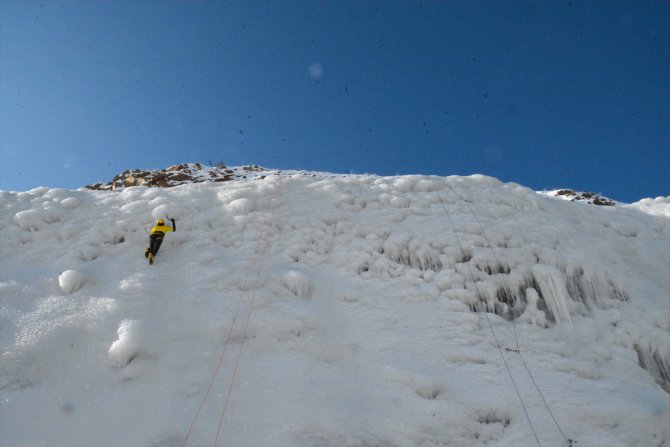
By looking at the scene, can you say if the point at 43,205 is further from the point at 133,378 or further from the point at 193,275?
the point at 133,378

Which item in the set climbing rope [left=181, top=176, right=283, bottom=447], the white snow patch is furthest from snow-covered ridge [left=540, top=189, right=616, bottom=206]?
the white snow patch

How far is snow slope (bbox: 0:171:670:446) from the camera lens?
461 cm

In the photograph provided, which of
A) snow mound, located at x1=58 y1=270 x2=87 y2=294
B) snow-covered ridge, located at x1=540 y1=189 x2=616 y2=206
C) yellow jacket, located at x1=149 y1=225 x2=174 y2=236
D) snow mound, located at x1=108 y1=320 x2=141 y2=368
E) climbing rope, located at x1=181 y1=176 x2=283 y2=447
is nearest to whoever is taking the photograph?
climbing rope, located at x1=181 y1=176 x2=283 y2=447

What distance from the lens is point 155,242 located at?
285 inches

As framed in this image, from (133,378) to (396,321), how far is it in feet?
11.8

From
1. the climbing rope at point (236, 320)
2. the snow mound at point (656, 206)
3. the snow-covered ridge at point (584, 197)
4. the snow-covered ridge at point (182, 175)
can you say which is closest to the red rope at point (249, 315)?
the climbing rope at point (236, 320)

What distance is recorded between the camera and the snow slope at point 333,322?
461 centimetres

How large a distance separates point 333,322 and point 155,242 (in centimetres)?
356

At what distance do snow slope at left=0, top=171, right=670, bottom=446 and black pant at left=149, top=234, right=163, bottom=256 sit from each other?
0.25 m

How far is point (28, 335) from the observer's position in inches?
215

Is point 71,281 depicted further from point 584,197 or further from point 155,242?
point 584,197

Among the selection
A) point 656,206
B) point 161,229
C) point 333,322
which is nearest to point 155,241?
point 161,229

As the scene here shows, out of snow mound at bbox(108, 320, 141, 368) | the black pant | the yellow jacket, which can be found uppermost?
the yellow jacket

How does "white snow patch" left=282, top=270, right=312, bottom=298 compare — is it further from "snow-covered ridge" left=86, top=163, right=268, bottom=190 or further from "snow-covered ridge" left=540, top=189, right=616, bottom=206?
"snow-covered ridge" left=540, top=189, right=616, bottom=206
